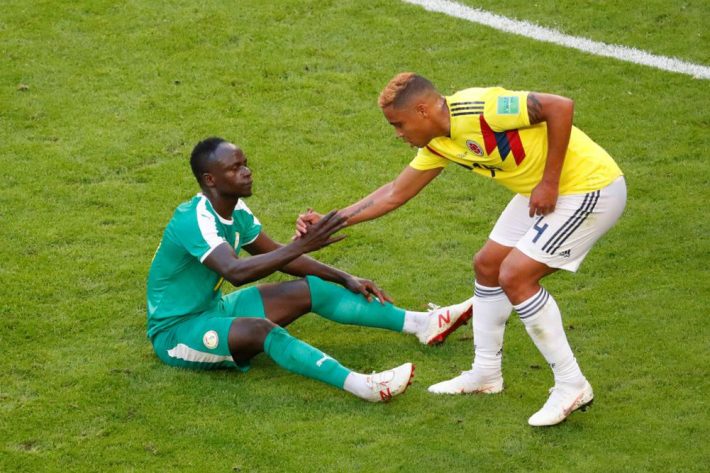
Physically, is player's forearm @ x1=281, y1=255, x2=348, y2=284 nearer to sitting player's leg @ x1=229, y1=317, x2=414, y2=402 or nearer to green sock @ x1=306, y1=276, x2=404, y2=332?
green sock @ x1=306, y1=276, x2=404, y2=332

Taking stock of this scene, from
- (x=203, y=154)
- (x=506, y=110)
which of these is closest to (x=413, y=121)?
(x=506, y=110)

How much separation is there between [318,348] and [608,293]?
7.24 ft

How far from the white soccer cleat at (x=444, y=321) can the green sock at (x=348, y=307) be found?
0.66ft

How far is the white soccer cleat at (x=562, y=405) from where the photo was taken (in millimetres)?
7680

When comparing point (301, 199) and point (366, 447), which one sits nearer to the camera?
point (366, 447)

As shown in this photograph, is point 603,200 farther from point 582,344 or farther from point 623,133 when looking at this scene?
point 623,133

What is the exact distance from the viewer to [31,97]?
1247 cm

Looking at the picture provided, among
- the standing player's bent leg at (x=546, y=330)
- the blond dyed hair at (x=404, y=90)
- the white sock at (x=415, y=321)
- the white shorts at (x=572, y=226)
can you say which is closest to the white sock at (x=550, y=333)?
the standing player's bent leg at (x=546, y=330)

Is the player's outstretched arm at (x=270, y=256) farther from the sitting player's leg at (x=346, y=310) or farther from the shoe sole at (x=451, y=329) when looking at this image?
the shoe sole at (x=451, y=329)

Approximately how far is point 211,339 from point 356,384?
3.28ft

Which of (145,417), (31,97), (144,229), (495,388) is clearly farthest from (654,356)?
(31,97)

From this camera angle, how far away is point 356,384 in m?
8.02

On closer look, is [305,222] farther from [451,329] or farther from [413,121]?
[451,329]

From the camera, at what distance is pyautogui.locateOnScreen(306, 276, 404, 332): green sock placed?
8.78 meters
